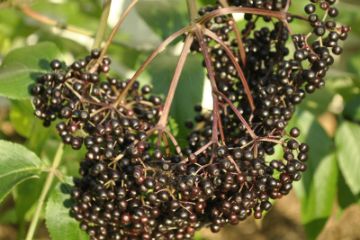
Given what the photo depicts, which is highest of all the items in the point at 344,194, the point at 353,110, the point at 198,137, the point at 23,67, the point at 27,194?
the point at 23,67

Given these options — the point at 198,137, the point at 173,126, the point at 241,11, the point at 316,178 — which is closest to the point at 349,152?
the point at 316,178

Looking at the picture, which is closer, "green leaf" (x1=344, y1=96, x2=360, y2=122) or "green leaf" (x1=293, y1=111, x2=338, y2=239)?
"green leaf" (x1=293, y1=111, x2=338, y2=239)

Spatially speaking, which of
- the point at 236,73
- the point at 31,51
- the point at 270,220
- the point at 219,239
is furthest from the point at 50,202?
the point at 270,220

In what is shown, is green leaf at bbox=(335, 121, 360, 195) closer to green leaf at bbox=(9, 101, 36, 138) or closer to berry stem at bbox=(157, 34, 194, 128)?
berry stem at bbox=(157, 34, 194, 128)

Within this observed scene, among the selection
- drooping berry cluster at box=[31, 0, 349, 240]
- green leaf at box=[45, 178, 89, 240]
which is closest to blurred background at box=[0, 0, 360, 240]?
drooping berry cluster at box=[31, 0, 349, 240]

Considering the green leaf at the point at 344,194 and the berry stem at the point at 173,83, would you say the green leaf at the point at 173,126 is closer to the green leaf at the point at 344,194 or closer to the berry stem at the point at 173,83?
the berry stem at the point at 173,83

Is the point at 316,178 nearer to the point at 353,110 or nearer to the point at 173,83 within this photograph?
the point at 353,110
